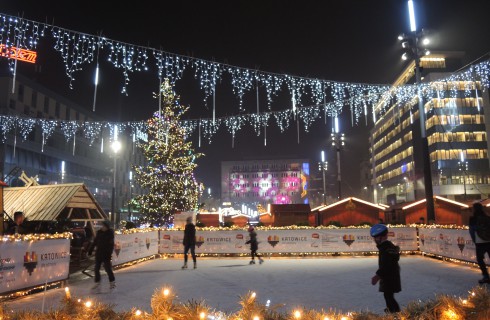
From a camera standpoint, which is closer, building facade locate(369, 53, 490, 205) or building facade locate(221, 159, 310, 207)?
building facade locate(369, 53, 490, 205)

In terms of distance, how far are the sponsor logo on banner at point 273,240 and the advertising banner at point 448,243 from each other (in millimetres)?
6423

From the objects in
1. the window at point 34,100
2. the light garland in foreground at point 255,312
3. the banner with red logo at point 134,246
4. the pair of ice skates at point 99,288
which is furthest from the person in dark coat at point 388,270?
the window at point 34,100

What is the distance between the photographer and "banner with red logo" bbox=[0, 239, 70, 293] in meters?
9.61

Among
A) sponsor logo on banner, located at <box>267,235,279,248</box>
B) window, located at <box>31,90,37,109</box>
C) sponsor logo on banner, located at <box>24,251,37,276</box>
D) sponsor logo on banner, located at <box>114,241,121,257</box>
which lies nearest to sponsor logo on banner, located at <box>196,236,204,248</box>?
sponsor logo on banner, located at <box>267,235,279,248</box>

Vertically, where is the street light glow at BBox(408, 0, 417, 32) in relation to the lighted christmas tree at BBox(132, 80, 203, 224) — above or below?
above

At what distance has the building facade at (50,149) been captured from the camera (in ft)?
145

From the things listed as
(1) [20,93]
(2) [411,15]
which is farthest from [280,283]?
(1) [20,93]

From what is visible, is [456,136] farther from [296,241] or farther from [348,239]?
[296,241]

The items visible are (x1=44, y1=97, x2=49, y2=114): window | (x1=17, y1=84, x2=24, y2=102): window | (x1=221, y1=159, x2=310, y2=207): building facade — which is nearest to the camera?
(x1=17, y1=84, x2=24, y2=102): window

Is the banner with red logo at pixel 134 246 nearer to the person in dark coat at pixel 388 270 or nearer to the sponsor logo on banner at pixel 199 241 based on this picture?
the sponsor logo on banner at pixel 199 241

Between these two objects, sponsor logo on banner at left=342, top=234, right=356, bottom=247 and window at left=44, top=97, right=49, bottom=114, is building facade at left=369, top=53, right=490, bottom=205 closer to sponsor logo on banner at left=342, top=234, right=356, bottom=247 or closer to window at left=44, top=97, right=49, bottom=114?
window at left=44, top=97, right=49, bottom=114

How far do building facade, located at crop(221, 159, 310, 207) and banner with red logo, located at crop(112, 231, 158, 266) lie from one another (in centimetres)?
11635

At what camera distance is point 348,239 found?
1927cm

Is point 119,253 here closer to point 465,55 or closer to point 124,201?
point 124,201
